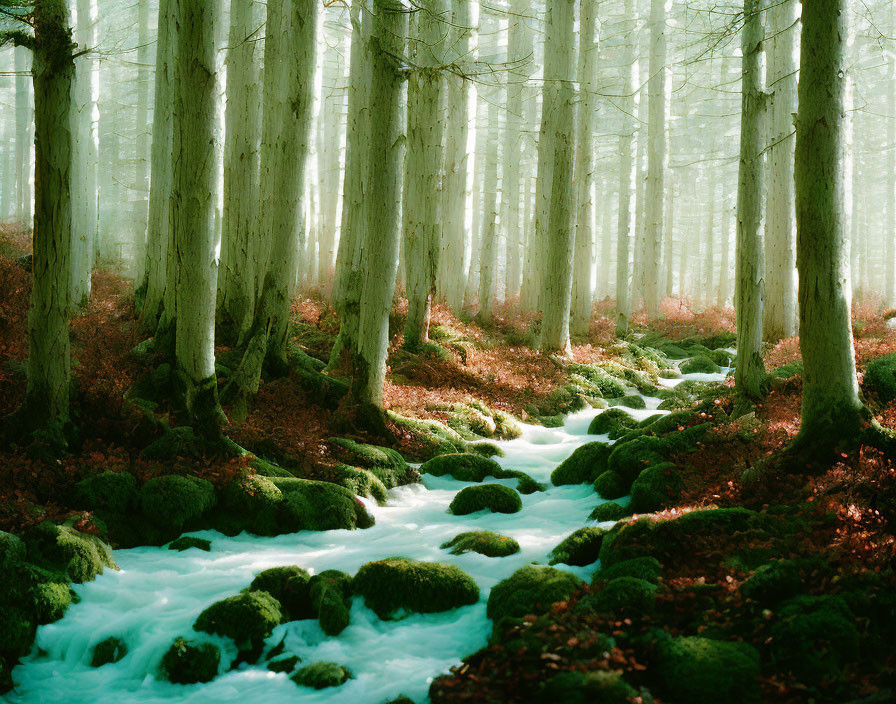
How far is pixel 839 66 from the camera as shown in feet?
19.6

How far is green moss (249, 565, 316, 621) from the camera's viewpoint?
17.7 feet

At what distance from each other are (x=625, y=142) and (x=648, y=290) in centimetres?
633

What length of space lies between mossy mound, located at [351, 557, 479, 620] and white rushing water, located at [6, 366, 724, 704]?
0.10 m

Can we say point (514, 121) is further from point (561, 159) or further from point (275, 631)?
point (275, 631)

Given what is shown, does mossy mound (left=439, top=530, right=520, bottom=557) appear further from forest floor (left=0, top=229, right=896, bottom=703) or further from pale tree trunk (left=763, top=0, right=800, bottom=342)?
pale tree trunk (left=763, top=0, right=800, bottom=342)

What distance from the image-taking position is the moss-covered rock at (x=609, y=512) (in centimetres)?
716

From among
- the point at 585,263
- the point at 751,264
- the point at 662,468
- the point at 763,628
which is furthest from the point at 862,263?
the point at 763,628

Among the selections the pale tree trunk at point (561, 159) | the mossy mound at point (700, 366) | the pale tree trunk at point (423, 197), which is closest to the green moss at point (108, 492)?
the pale tree trunk at point (423, 197)

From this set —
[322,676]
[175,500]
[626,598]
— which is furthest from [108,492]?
[626,598]

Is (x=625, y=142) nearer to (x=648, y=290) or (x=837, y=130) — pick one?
(x=648, y=290)

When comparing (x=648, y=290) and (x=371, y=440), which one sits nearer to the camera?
(x=371, y=440)

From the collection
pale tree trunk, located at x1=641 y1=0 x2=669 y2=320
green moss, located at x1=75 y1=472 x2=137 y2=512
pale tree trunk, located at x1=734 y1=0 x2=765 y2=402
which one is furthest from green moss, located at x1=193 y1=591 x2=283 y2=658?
pale tree trunk, located at x1=641 y1=0 x2=669 y2=320

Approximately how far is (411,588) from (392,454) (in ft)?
12.6

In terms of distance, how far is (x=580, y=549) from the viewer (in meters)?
6.12
